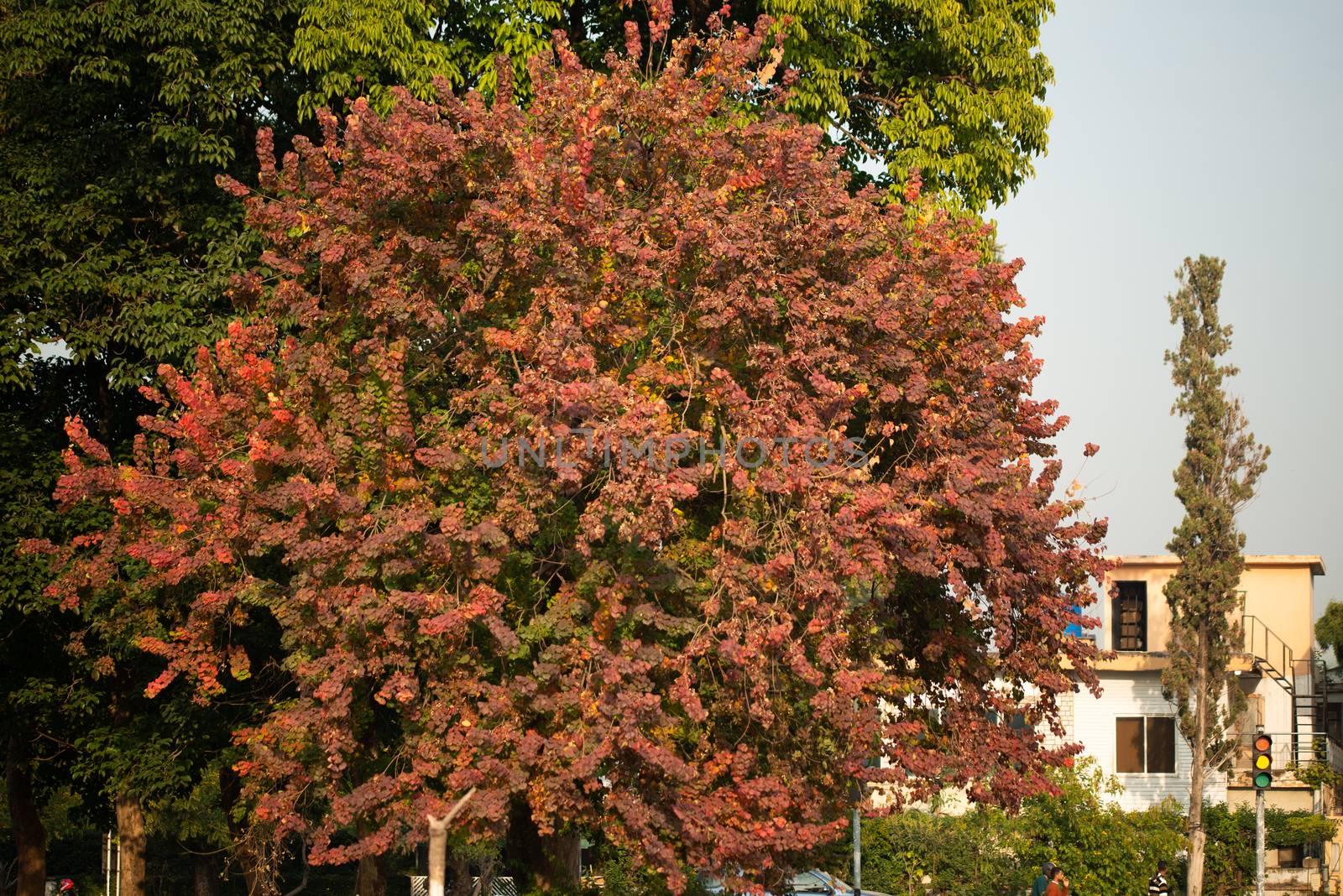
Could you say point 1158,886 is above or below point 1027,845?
below

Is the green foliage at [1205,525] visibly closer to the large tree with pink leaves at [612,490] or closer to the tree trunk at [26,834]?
the large tree with pink leaves at [612,490]

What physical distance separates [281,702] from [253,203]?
20.0 ft

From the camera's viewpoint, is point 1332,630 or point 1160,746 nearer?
point 1160,746

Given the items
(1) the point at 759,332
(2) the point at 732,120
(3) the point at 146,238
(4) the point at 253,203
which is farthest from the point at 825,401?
(3) the point at 146,238

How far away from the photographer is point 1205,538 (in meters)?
34.9

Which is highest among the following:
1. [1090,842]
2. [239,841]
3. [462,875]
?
[239,841]

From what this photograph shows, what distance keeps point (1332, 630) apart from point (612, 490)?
265ft

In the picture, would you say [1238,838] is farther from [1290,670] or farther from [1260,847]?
[1260,847]

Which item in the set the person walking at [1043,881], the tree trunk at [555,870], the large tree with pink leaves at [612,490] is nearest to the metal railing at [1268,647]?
the person walking at [1043,881]

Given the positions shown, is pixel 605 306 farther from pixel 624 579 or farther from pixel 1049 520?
pixel 1049 520

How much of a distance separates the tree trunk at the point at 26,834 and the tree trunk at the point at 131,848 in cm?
222

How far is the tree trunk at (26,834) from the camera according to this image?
25594 millimetres

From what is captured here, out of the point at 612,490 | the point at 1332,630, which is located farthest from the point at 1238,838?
the point at 1332,630

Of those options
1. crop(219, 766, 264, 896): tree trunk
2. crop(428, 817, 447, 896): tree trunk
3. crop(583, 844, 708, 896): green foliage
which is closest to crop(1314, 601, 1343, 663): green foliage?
crop(583, 844, 708, 896): green foliage
